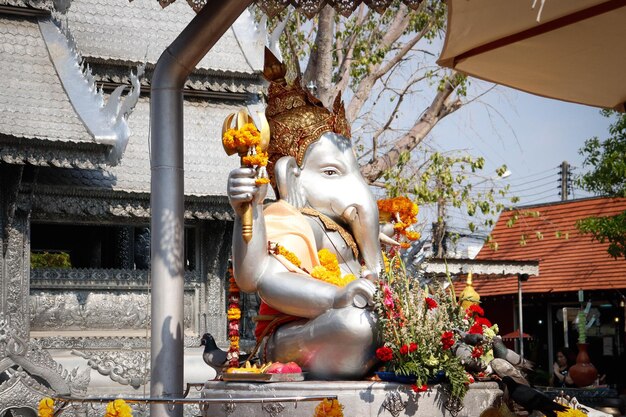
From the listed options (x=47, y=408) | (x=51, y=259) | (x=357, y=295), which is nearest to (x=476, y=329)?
(x=357, y=295)

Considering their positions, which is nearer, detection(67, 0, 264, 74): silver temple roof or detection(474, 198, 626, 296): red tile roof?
detection(67, 0, 264, 74): silver temple roof

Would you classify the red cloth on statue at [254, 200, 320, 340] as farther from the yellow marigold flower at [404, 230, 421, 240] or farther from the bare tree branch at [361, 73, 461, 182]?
the bare tree branch at [361, 73, 461, 182]

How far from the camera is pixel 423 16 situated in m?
15.4

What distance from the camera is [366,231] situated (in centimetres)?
713

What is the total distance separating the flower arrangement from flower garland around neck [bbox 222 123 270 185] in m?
1.06

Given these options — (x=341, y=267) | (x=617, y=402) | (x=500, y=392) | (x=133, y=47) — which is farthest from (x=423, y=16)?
(x=500, y=392)

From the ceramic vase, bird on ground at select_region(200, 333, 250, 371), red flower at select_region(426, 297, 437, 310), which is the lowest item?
the ceramic vase

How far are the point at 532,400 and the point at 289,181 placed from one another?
99.7 inches

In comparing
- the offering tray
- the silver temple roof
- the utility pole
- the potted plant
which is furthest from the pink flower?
the utility pole

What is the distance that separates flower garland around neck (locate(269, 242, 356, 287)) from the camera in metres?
6.52

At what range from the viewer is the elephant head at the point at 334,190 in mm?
7137

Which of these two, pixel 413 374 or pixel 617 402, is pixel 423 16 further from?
pixel 413 374

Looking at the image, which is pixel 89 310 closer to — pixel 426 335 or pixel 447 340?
pixel 426 335

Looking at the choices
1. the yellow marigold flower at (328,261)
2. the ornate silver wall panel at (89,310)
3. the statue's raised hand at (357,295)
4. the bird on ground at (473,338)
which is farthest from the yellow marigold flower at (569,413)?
the ornate silver wall panel at (89,310)
